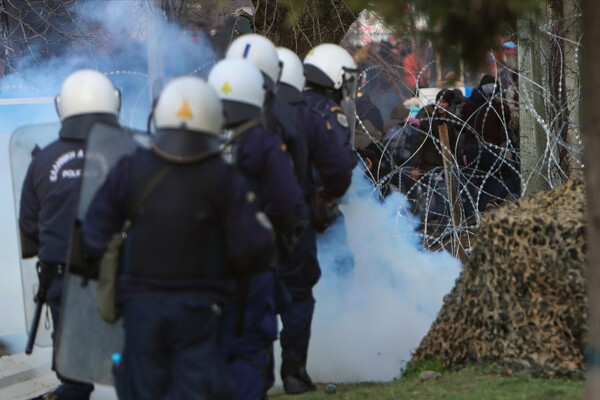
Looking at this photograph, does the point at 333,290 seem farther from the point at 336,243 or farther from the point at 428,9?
the point at 428,9

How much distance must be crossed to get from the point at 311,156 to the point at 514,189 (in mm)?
5331

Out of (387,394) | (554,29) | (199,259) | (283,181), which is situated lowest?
(387,394)

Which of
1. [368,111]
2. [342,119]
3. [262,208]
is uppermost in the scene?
[368,111]

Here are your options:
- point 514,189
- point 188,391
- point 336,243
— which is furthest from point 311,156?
point 514,189

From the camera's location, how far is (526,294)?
6.84 metres

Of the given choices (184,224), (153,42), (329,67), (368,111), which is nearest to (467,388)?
(329,67)

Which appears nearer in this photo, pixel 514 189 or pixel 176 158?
pixel 176 158

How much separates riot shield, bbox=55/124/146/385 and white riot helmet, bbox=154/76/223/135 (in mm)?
592

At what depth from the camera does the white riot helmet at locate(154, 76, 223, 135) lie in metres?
4.94

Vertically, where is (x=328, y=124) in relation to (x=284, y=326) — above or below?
above

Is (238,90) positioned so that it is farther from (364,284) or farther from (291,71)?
(364,284)

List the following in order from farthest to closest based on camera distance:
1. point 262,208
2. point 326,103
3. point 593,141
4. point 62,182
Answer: point 326,103 → point 62,182 → point 262,208 → point 593,141

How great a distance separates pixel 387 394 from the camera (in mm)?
6785

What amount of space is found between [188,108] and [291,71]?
7.02 ft
